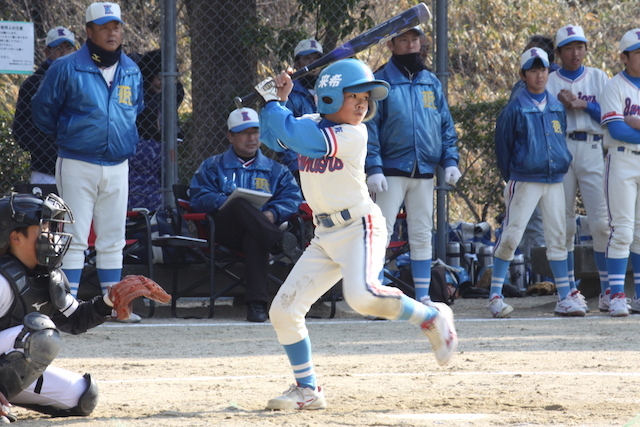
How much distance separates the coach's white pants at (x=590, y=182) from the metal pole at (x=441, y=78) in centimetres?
116

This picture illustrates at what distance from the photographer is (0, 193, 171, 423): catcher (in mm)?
4070

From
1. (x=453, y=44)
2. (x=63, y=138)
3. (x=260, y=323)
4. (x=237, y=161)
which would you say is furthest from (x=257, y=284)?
(x=453, y=44)

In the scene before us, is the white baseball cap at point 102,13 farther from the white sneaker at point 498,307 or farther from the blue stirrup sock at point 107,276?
the white sneaker at point 498,307

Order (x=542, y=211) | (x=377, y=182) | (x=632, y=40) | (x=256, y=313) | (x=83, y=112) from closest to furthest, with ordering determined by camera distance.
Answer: (x=83, y=112), (x=377, y=182), (x=256, y=313), (x=632, y=40), (x=542, y=211)

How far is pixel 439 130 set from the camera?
316 inches

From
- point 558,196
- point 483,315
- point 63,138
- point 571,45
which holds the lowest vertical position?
point 483,315

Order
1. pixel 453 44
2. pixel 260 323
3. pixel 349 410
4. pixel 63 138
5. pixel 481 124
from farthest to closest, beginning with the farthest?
1. pixel 453 44
2. pixel 481 124
3. pixel 260 323
4. pixel 63 138
5. pixel 349 410

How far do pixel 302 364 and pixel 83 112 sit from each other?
346cm

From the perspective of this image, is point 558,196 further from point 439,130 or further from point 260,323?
point 260,323

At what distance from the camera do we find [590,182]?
8.18m

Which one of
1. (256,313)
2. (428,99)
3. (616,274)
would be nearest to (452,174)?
(428,99)

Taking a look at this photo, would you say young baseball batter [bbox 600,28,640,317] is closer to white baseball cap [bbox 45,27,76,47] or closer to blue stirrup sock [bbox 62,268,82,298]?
blue stirrup sock [bbox 62,268,82,298]

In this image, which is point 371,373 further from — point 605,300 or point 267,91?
point 605,300

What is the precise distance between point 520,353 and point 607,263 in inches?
89.3
